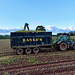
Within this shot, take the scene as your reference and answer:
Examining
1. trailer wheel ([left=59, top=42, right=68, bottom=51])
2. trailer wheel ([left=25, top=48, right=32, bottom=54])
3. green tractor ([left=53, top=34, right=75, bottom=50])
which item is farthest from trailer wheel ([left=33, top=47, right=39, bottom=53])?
trailer wheel ([left=59, top=42, right=68, bottom=51])

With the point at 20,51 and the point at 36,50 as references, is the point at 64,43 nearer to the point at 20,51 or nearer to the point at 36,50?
the point at 36,50

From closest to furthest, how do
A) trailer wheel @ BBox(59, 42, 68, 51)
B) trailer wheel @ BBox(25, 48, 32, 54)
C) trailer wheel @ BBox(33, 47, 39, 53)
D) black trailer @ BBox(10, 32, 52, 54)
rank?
black trailer @ BBox(10, 32, 52, 54)
trailer wheel @ BBox(25, 48, 32, 54)
trailer wheel @ BBox(33, 47, 39, 53)
trailer wheel @ BBox(59, 42, 68, 51)

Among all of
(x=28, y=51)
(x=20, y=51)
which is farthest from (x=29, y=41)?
(x=20, y=51)

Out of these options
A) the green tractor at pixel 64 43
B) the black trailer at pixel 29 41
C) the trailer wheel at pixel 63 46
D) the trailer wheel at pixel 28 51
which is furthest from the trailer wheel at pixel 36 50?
the trailer wheel at pixel 63 46

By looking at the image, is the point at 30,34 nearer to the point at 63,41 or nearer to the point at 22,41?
the point at 22,41

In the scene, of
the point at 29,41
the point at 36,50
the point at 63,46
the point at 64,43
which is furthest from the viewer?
the point at 63,46

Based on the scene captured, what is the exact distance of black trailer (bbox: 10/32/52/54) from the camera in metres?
9.78

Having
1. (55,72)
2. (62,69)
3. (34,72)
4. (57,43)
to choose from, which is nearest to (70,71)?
(62,69)

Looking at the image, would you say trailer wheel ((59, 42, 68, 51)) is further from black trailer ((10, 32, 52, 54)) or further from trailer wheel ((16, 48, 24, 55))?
trailer wheel ((16, 48, 24, 55))

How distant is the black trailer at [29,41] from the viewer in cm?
978

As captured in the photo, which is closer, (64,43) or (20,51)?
(20,51)

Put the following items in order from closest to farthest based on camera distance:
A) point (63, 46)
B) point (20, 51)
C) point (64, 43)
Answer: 1. point (20, 51)
2. point (64, 43)
3. point (63, 46)

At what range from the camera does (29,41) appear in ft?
33.0

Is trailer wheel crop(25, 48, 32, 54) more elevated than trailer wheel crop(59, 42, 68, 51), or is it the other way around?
A: trailer wheel crop(59, 42, 68, 51)
